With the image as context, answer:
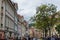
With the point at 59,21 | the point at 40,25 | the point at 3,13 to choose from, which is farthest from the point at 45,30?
the point at 3,13

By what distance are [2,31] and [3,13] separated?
4.66 metres

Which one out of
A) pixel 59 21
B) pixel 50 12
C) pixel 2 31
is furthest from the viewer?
pixel 59 21

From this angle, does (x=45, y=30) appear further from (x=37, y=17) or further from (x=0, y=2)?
(x=0, y=2)

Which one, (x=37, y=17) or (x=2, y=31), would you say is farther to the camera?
(x=37, y=17)

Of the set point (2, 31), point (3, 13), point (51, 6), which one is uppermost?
point (51, 6)

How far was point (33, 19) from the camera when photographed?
85.9 m

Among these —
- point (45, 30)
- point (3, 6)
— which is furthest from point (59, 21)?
point (3, 6)

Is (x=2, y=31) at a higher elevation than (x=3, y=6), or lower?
lower

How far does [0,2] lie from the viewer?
55562 millimetres

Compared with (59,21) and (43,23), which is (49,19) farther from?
(59,21)

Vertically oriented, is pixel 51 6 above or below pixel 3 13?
above

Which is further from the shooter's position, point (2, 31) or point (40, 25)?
point (40, 25)

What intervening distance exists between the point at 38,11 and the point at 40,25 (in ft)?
15.4

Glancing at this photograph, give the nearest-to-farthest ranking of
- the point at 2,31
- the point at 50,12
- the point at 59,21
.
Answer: the point at 2,31 → the point at 50,12 → the point at 59,21
